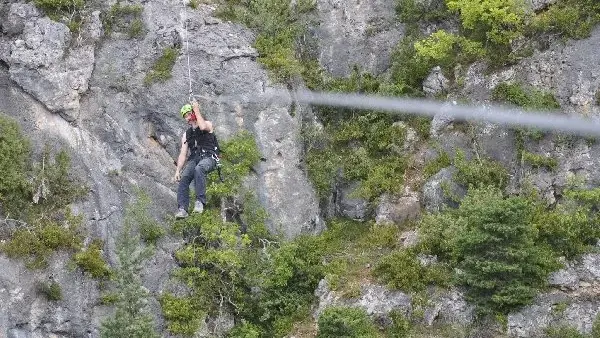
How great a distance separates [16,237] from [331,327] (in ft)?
17.2

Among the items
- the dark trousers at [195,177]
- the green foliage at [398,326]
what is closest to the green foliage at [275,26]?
the dark trousers at [195,177]

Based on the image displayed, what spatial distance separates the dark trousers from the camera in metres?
11.2

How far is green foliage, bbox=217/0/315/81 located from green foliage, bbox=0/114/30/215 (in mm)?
5272

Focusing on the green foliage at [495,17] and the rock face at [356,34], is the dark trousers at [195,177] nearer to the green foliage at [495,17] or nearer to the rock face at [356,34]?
the rock face at [356,34]

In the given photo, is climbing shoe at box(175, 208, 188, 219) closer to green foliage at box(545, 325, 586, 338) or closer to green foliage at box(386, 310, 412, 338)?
green foliage at box(386, 310, 412, 338)

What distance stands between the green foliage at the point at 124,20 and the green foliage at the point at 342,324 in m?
7.55

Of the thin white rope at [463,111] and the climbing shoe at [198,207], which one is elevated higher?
the thin white rope at [463,111]

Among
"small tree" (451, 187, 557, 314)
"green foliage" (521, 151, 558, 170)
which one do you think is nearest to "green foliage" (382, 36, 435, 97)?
"green foliage" (521, 151, 558, 170)

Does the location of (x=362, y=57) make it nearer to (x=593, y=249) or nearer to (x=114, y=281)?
(x=593, y=249)

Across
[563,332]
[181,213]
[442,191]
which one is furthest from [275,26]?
[563,332]

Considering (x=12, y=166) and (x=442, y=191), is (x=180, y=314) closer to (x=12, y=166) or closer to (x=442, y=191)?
(x=12, y=166)

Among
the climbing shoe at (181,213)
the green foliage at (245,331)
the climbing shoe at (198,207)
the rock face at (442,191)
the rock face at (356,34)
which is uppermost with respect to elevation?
the rock face at (356,34)

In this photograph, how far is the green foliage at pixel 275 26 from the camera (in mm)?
14234

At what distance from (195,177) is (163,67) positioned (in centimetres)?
346
